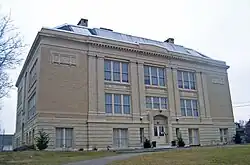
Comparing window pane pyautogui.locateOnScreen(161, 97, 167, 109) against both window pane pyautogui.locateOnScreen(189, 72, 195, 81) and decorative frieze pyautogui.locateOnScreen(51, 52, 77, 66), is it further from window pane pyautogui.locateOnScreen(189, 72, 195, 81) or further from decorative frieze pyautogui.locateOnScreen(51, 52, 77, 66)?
decorative frieze pyautogui.locateOnScreen(51, 52, 77, 66)

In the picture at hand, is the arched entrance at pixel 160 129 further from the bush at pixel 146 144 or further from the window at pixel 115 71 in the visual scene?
the window at pixel 115 71

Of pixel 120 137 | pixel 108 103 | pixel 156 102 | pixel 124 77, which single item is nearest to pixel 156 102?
pixel 156 102

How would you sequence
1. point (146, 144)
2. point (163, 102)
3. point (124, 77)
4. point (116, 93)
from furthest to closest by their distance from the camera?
point (163, 102) → point (124, 77) → point (116, 93) → point (146, 144)

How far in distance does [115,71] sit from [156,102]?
6.11 m

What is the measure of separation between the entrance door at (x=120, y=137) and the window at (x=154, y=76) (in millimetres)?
6553

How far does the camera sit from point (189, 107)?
35.9 meters

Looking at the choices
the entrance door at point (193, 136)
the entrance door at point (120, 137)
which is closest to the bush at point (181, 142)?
the entrance door at point (193, 136)

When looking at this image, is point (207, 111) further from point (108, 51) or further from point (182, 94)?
point (108, 51)

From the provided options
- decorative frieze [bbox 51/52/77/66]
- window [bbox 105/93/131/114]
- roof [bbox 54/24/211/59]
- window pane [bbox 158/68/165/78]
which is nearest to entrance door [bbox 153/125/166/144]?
window [bbox 105/93/131/114]

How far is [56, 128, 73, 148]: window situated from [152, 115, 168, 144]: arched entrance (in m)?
9.53

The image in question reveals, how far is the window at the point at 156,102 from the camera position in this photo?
32609mm

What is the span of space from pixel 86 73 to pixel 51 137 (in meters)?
7.36

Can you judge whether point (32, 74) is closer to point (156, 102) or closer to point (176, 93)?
point (156, 102)

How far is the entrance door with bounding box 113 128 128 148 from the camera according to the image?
29.4 metres
